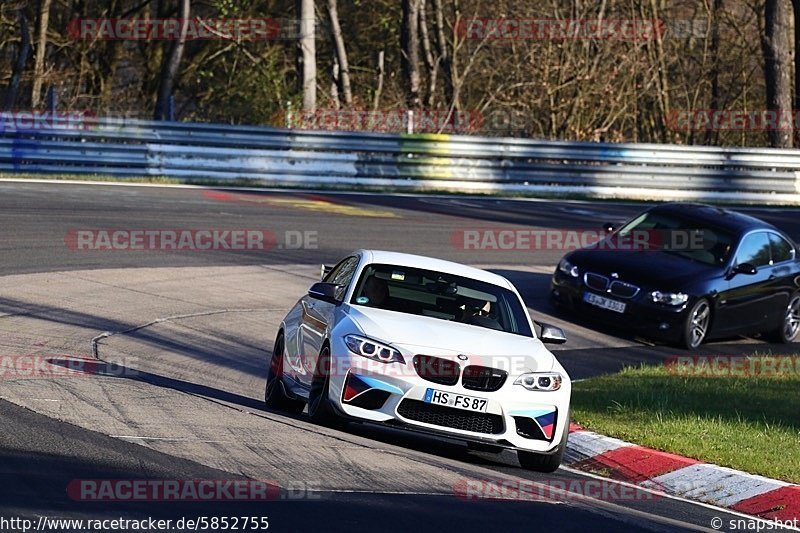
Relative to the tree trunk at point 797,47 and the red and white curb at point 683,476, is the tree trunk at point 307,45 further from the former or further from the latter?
the red and white curb at point 683,476

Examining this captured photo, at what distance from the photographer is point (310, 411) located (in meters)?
9.34

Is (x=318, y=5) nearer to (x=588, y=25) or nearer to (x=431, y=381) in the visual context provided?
(x=588, y=25)

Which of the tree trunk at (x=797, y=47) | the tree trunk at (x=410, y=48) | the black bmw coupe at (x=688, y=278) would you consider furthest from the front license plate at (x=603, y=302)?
the tree trunk at (x=797, y=47)

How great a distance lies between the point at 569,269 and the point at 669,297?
1.43m

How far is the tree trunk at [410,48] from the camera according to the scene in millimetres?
36000

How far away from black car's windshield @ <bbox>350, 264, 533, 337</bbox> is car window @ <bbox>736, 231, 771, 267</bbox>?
7568 millimetres

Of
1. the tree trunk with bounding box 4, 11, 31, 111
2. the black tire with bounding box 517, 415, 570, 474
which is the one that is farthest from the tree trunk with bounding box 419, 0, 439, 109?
the black tire with bounding box 517, 415, 570, 474

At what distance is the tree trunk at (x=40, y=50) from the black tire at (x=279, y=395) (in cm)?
2744

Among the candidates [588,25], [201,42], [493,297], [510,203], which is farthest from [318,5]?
[493,297]

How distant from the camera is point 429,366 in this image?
889 centimetres

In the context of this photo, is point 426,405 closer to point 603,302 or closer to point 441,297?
point 441,297

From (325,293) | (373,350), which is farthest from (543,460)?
(325,293)

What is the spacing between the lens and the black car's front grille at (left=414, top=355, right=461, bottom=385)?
8.88 m

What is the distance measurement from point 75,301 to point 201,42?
27350 millimetres
